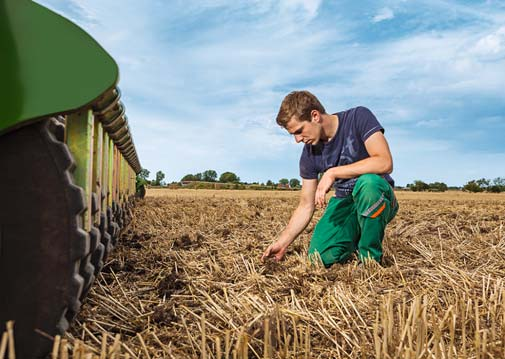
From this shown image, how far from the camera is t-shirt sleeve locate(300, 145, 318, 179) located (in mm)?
4449

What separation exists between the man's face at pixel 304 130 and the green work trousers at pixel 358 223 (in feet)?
1.62

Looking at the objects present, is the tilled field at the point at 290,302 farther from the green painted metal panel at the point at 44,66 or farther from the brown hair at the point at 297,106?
the brown hair at the point at 297,106

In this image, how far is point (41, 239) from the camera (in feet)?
6.59

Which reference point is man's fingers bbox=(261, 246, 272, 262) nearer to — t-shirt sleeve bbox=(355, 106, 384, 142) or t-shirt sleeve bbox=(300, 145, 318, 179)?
t-shirt sleeve bbox=(300, 145, 318, 179)

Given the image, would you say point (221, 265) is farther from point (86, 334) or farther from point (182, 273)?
point (86, 334)

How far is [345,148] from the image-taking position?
13.8 feet

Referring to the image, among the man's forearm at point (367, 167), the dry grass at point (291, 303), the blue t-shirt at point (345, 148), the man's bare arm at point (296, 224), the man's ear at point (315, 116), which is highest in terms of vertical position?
the man's ear at point (315, 116)

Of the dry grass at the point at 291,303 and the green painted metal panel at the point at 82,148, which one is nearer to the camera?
the dry grass at the point at 291,303

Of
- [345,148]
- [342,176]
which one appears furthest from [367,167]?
[345,148]

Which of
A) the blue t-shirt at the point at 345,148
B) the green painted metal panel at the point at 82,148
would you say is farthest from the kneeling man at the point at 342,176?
the green painted metal panel at the point at 82,148

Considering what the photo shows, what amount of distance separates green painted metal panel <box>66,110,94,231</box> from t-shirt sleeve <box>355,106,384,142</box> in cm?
233

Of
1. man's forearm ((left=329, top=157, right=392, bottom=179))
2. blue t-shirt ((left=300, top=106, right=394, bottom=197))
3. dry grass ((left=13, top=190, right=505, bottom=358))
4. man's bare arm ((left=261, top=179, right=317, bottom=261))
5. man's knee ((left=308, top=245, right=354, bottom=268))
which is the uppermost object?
blue t-shirt ((left=300, top=106, right=394, bottom=197))

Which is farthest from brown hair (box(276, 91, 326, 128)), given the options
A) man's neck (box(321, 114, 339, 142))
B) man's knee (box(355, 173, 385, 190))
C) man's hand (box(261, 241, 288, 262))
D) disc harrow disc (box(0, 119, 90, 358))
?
disc harrow disc (box(0, 119, 90, 358))

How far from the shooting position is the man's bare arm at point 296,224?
13.4 feet
